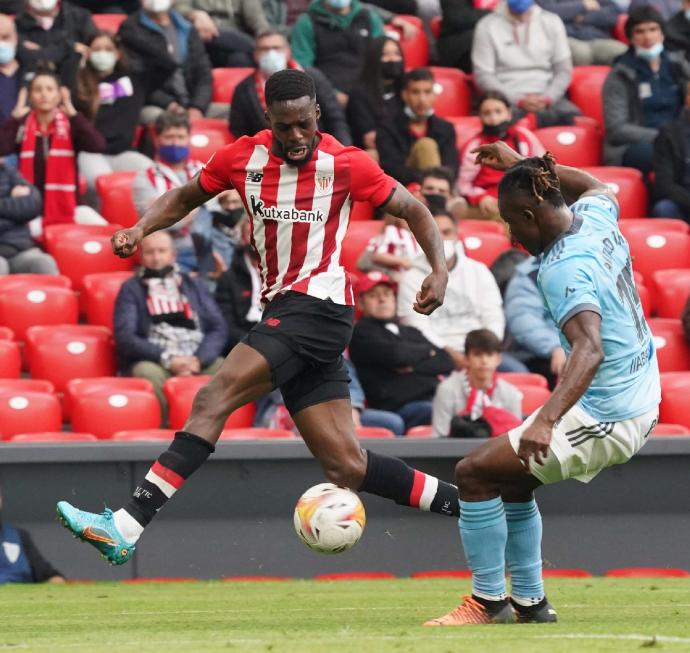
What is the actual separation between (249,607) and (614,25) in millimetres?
9580

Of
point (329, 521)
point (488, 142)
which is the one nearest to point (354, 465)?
point (329, 521)

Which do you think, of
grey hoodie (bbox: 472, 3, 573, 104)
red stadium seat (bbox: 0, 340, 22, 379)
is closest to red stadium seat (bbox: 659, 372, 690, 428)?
grey hoodie (bbox: 472, 3, 573, 104)

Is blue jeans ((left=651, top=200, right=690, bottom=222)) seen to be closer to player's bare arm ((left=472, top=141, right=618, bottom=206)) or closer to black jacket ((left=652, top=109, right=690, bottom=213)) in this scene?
black jacket ((left=652, top=109, right=690, bottom=213))

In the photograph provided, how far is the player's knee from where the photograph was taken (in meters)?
6.92

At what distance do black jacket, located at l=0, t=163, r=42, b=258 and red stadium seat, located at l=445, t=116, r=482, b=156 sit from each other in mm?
3684

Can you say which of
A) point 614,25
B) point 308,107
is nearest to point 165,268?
point 308,107

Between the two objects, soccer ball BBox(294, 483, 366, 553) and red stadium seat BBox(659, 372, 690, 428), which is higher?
soccer ball BBox(294, 483, 366, 553)

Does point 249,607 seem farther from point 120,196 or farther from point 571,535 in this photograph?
point 120,196

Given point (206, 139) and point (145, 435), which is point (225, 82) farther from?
point (145, 435)

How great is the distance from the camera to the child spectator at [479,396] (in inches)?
394

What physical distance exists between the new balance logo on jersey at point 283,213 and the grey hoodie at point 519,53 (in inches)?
286

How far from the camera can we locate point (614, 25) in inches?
617

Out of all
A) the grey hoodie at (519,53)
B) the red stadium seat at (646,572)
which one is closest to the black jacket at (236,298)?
the red stadium seat at (646,572)

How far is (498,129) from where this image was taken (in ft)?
41.6
